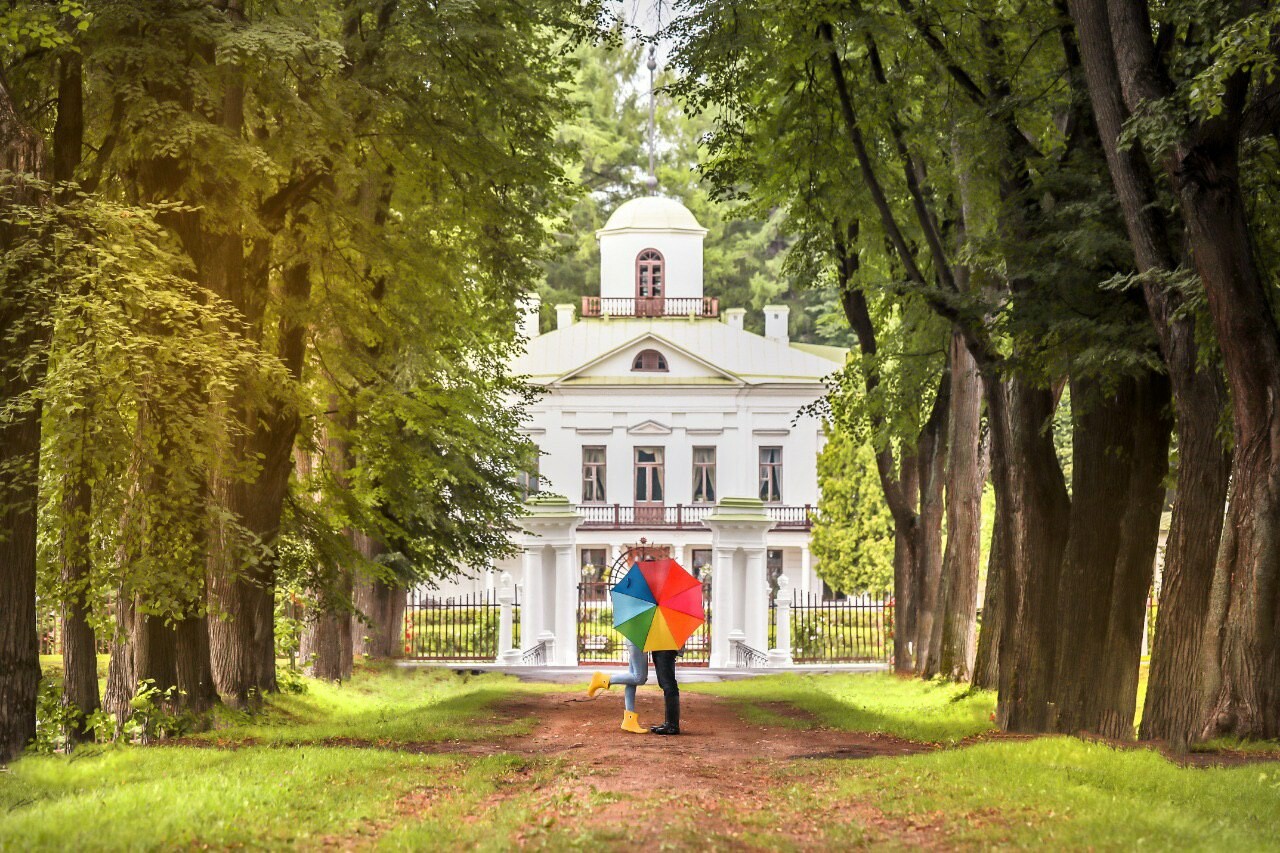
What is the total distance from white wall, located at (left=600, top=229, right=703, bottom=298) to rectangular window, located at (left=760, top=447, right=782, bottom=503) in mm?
6344

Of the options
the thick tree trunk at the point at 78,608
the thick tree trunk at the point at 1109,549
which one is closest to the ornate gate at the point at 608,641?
the thick tree trunk at the point at 1109,549

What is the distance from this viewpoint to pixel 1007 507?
45.4 feet

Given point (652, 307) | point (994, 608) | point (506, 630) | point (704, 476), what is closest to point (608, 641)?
point (506, 630)

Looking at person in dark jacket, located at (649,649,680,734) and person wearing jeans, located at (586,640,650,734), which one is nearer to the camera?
person in dark jacket, located at (649,649,680,734)

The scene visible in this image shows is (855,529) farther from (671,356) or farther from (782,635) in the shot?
(671,356)

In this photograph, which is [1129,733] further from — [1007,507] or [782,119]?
[782,119]

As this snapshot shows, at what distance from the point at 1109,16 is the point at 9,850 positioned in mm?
8384

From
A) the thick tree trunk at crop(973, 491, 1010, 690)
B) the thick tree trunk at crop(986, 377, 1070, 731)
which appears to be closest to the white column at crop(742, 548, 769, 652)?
the thick tree trunk at crop(973, 491, 1010, 690)

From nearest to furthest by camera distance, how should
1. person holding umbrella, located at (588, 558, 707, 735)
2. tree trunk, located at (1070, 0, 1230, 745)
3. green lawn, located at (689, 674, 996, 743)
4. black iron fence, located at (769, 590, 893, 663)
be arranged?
tree trunk, located at (1070, 0, 1230, 745)
person holding umbrella, located at (588, 558, 707, 735)
green lawn, located at (689, 674, 996, 743)
black iron fence, located at (769, 590, 893, 663)

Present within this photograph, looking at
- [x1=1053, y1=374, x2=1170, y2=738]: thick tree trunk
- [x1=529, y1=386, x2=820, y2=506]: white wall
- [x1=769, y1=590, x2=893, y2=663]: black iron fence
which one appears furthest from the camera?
[x1=529, y1=386, x2=820, y2=506]: white wall

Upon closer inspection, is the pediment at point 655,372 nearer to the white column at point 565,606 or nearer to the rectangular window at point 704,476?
the rectangular window at point 704,476

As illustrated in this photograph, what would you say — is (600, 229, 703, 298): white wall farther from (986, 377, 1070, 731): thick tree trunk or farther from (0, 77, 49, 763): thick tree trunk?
(0, 77, 49, 763): thick tree trunk

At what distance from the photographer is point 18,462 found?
9.66 metres

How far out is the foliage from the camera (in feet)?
130
